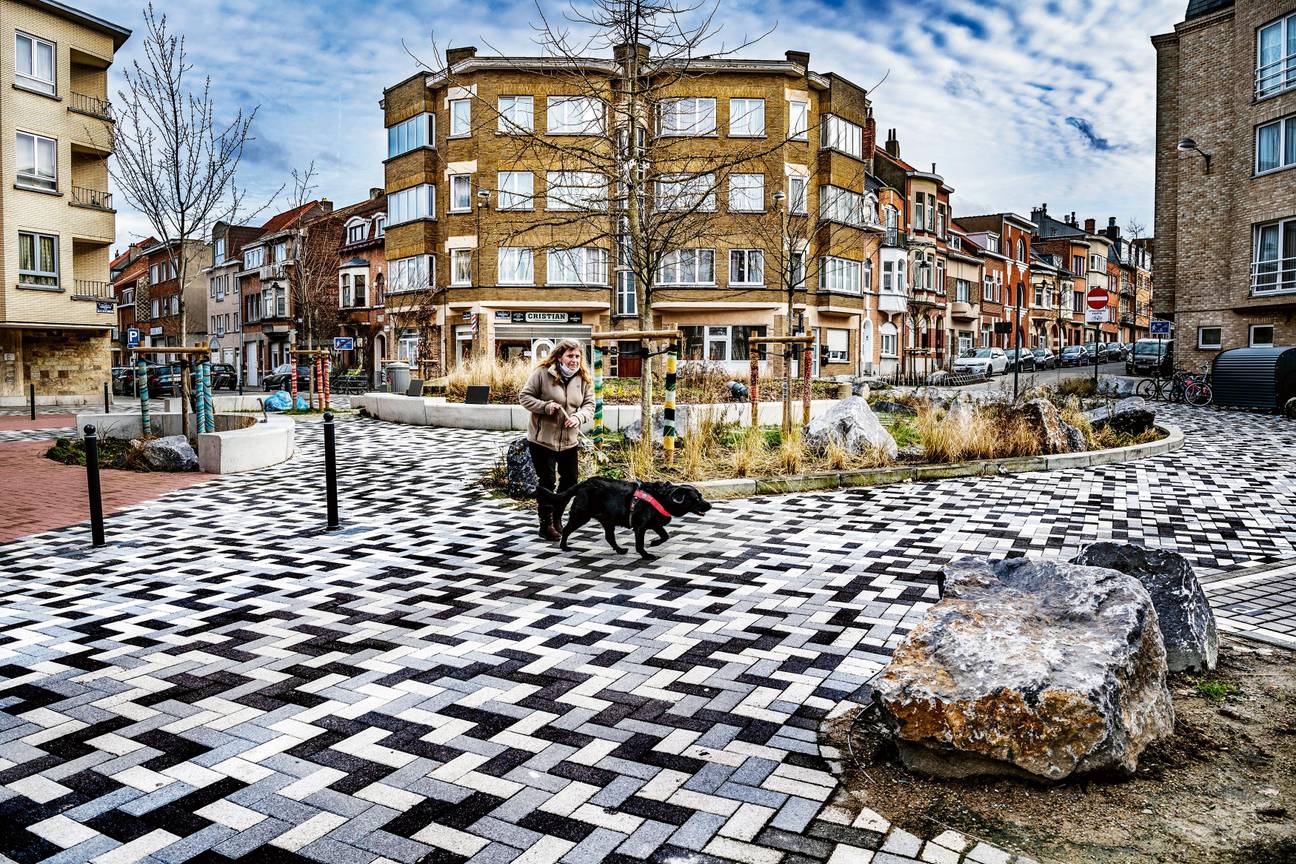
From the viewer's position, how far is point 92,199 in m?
36.0

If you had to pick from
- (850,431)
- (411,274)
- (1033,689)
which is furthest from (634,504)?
(411,274)

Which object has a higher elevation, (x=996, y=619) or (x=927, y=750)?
(x=996, y=619)

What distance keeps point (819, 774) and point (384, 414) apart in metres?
21.5

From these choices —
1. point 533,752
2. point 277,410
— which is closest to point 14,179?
point 277,410

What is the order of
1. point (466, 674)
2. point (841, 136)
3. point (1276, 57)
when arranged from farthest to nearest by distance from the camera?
point (841, 136) → point (1276, 57) → point (466, 674)

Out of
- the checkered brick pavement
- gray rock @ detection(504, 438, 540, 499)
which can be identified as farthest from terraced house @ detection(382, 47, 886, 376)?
the checkered brick pavement

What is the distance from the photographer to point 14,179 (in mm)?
32500

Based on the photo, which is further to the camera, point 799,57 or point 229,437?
point 799,57

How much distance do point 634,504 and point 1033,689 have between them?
14.2 feet

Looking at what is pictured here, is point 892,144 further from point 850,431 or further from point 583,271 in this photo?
point 850,431

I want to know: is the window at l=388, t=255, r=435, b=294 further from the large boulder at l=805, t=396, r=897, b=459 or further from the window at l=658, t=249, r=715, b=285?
the large boulder at l=805, t=396, r=897, b=459

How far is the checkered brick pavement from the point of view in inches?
130

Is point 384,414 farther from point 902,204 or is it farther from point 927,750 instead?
point 902,204

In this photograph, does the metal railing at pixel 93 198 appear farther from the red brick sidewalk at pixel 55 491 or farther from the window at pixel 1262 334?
the window at pixel 1262 334
